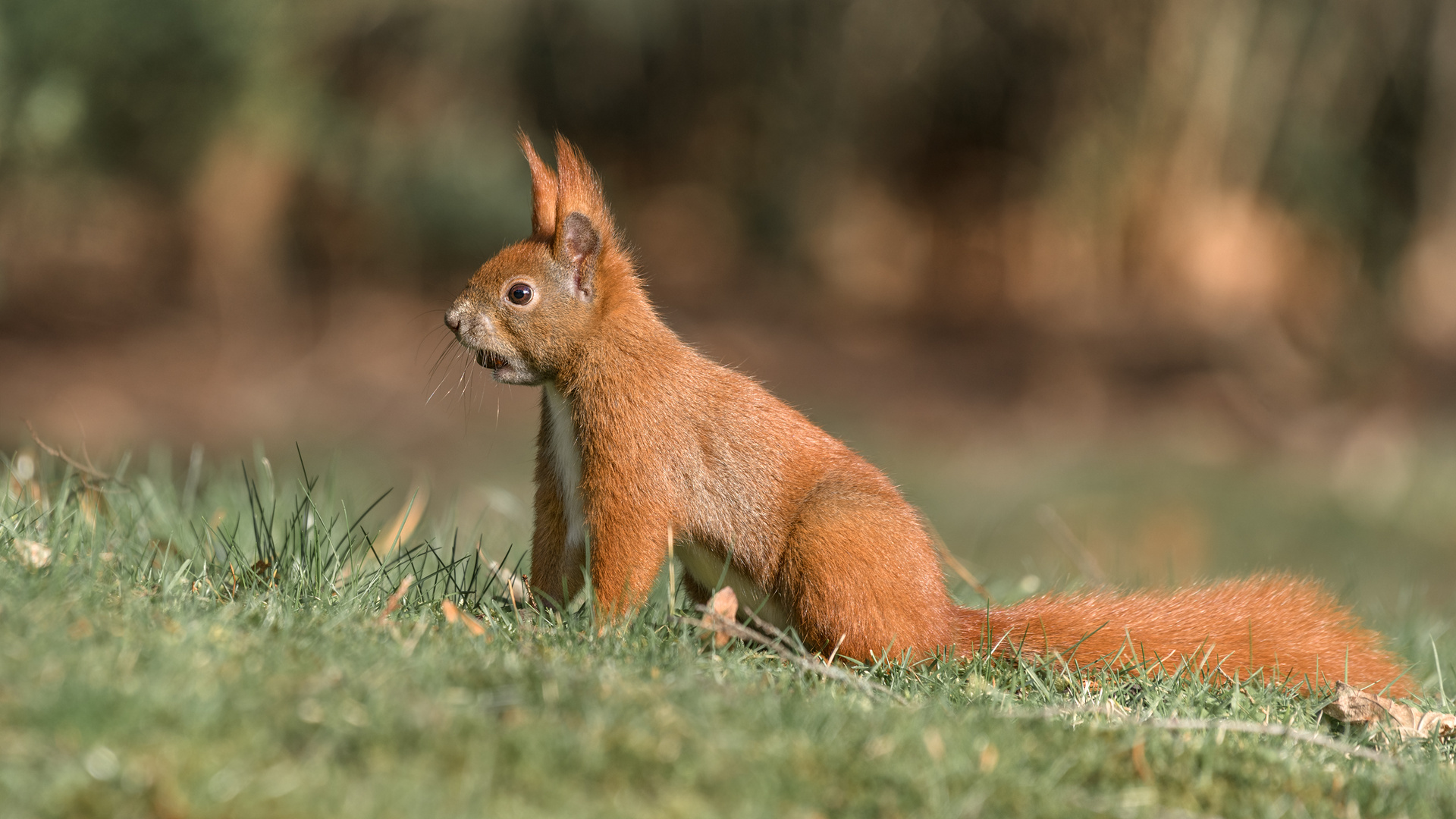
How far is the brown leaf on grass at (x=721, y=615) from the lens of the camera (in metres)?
2.82

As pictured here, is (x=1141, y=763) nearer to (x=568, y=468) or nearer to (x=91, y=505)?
(x=568, y=468)

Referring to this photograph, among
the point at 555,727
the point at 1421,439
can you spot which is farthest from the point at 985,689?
the point at 1421,439

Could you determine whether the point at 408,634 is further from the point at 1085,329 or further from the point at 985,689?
the point at 1085,329

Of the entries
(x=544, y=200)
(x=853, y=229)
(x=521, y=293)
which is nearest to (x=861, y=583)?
(x=521, y=293)

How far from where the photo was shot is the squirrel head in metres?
3.25

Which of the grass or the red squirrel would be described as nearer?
the grass

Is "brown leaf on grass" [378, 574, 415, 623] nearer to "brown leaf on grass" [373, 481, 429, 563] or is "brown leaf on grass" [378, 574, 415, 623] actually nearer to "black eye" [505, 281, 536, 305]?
"brown leaf on grass" [373, 481, 429, 563]

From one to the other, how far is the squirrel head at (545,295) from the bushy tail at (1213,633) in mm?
1204

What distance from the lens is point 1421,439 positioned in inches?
421

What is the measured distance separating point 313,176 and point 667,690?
12.5m

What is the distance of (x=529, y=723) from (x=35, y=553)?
136 cm

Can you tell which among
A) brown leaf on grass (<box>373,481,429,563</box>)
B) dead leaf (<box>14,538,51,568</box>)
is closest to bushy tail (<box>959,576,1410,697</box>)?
brown leaf on grass (<box>373,481,429,563</box>)

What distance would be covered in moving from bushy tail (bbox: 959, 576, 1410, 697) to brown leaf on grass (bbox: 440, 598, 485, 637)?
114 centimetres

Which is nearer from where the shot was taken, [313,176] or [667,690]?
[667,690]
